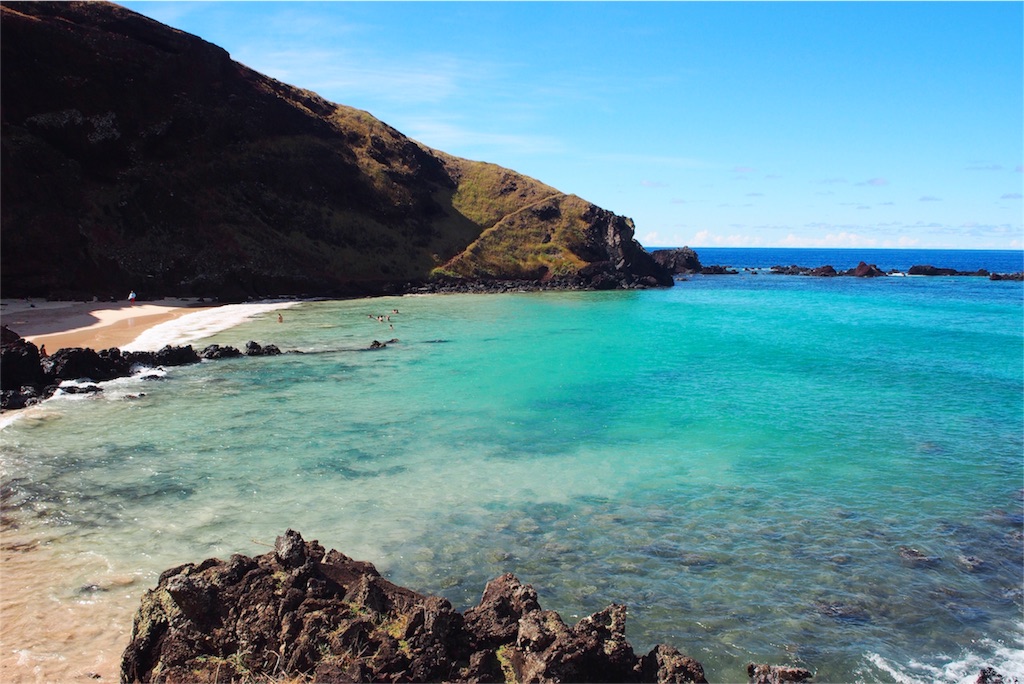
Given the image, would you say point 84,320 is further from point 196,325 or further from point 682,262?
point 682,262

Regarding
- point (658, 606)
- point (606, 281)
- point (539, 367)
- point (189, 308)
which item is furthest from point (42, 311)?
point (606, 281)

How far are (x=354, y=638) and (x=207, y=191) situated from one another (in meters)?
67.3

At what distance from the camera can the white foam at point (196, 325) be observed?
35406mm

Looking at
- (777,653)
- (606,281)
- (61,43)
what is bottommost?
(777,653)

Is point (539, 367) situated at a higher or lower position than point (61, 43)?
lower

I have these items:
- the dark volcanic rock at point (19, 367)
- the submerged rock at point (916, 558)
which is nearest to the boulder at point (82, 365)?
the dark volcanic rock at point (19, 367)

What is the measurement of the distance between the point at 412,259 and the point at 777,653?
239 ft

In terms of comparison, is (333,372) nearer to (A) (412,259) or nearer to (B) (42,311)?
(B) (42,311)

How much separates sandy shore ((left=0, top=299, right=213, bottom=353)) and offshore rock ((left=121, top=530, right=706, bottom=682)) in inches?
1154

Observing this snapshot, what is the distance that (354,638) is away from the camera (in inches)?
299

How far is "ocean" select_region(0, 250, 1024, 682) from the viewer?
1021 cm

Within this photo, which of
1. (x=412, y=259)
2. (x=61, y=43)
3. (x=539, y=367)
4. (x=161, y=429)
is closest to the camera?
(x=161, y=429)

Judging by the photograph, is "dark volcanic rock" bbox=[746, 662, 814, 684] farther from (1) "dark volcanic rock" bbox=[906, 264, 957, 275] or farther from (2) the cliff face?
(1) "dark volcanic rock" bbox=[906, 264, 957, 275]

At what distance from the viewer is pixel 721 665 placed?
921 centimetres
